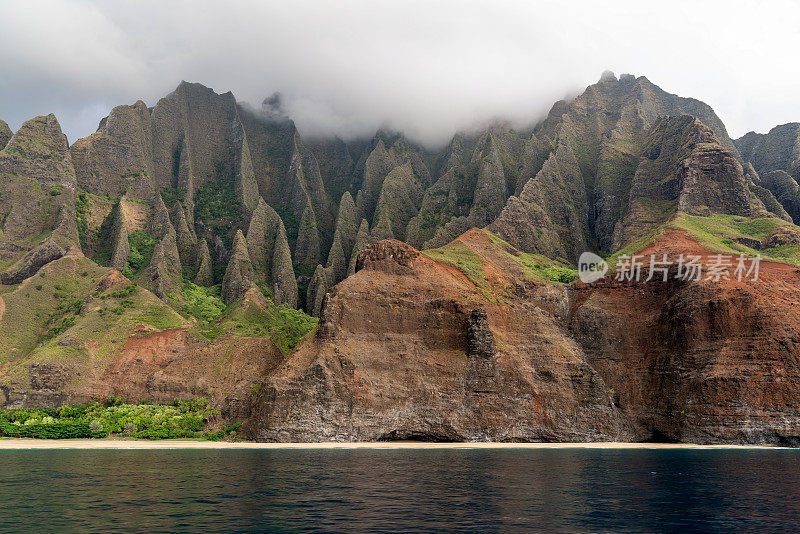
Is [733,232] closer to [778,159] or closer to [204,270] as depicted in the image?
[778,159]

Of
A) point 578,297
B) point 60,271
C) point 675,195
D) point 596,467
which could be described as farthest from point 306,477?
point 675,195

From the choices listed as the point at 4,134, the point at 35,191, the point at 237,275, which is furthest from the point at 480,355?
the point at 4,134

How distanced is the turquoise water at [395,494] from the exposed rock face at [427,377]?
21826mm

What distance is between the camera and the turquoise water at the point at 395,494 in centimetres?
2420

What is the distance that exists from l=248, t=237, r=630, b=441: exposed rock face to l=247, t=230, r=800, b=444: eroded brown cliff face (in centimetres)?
19

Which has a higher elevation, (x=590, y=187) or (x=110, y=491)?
(x=590, y=187)

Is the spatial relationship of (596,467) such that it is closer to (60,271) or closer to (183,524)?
(183,524)

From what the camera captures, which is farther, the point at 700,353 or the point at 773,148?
the point at 773,148

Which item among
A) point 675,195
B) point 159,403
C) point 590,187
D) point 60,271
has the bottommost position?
point 159,403

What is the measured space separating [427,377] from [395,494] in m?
49.1

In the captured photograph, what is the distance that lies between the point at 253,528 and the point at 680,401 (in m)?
74.8

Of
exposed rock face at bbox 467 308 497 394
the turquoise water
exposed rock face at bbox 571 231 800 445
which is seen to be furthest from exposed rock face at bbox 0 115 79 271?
exposed rock face at bbox 571 231 800 445

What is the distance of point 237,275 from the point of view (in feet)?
457

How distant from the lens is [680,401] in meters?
78.1
